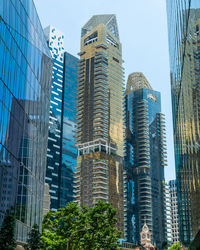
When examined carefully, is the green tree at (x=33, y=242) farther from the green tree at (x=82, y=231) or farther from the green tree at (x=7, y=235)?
the green tree at (x=7, y=235)

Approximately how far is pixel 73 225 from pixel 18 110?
2160 centimetres

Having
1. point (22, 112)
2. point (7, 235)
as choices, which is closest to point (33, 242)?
point (7, 235)

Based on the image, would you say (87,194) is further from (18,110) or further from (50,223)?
(18,110)

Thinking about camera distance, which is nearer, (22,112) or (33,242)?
(33,242)

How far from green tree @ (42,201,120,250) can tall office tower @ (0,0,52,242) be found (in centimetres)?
381

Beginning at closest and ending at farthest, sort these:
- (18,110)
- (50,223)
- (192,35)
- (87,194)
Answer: (192,35)
(18,110)
(50,223)
(87,194)

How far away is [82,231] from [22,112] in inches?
809

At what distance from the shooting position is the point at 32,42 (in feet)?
162

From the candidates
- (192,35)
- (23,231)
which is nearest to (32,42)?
(23,231)

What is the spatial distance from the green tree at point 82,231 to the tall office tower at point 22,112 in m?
3.81

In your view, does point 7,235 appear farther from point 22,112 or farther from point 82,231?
point 82,231

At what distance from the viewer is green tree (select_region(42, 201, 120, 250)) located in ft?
176

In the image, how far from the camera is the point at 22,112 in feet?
145

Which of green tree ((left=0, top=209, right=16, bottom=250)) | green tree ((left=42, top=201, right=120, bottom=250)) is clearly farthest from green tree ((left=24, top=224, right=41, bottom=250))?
green tree ((left=0, top=209, right=16, bottom=250))
